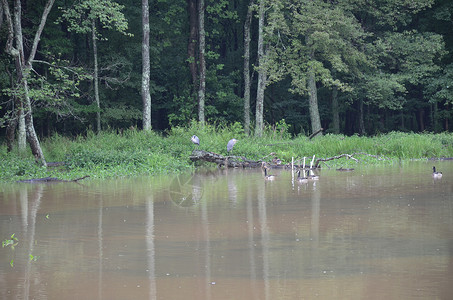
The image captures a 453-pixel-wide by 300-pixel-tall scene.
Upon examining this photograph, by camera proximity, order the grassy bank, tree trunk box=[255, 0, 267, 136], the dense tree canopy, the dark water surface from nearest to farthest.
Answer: the dark water surface → the grassy bank → the dense tree canopy → tree trunk box=[255, 0, 267, 136]

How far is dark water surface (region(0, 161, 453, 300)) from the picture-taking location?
7.48 m

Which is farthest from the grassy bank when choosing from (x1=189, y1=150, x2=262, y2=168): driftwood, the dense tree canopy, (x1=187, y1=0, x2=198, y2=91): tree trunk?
(x1=187, y1=0, x2=198, y2=91): tree trunk

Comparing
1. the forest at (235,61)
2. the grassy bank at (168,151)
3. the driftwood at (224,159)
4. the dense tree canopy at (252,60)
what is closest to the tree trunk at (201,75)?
the forest at (235,61)

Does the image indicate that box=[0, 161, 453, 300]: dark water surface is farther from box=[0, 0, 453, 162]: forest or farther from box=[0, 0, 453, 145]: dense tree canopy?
box=[0, 0, 453, 145]: dense tree canopy

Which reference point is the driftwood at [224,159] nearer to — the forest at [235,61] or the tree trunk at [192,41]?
the forest at [235,61]

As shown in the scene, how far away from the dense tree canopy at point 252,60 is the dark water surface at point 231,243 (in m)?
17.2

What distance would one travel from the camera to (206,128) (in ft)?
94.4

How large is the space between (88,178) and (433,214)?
40.3 ft

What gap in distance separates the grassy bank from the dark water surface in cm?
501

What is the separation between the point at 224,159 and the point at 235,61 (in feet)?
86.7

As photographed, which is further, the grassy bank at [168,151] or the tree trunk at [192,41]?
the tree trunk at [192,41]

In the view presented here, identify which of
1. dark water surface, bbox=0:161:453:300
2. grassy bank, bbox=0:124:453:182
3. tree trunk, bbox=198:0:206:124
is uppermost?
tree trunk, bbox=198:0:206:124

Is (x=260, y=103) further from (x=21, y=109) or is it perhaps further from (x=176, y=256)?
(x=176, y=256)

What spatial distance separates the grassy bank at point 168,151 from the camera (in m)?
22.4
